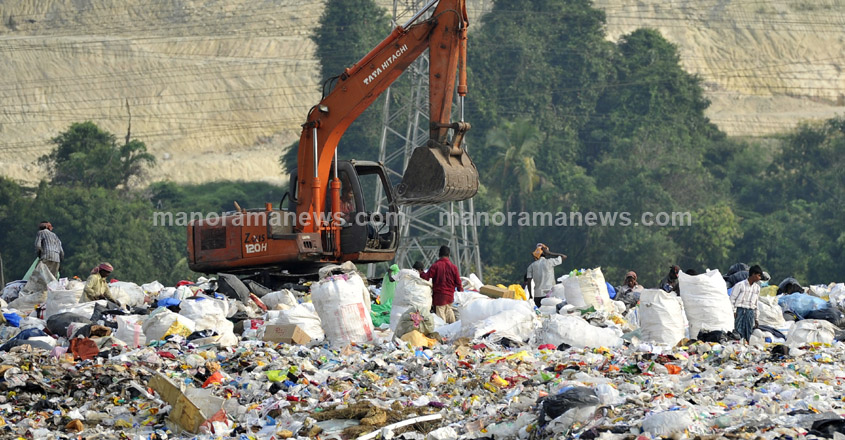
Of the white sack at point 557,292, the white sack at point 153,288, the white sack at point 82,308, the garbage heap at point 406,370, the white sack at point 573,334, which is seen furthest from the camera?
the white sack at point 153,288

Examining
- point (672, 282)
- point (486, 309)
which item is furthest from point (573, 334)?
point (672, 282)

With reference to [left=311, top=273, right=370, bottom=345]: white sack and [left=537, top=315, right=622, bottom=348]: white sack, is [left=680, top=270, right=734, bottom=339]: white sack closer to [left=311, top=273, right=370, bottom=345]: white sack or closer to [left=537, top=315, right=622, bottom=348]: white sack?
[left=537, top=315, right=622, bottom=348]: white sack

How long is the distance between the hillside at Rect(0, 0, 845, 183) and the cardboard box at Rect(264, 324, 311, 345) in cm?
3920

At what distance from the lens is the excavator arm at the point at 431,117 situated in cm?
1166

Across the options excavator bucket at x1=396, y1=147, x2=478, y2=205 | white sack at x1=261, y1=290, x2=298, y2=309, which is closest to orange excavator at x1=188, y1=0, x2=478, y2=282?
excavator bucket at x1=396, y1=147, x2=478, y2=205

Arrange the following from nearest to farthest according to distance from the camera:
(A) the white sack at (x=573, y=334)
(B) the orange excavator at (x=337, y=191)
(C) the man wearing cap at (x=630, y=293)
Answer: (A) the white sack at (x=573, y=334) → (B) the orange excavator at (x=337, y=191) → (C) the man wearing cap at (x=630, y=293)

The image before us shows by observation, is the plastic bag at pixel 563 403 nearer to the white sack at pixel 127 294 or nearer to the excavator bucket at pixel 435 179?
the excavator bucket at pixel 435 179

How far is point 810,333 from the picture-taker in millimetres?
10008

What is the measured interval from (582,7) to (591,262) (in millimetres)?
13384

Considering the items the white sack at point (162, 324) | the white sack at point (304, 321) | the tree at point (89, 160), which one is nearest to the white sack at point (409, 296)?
the white sack at point (304, 321)

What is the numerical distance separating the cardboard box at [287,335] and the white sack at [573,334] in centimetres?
197

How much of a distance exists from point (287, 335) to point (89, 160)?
2987cm

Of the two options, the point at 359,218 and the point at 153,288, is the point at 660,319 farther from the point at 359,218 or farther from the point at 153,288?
the point at 153,288

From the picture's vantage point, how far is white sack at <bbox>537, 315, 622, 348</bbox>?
9.84 metres
